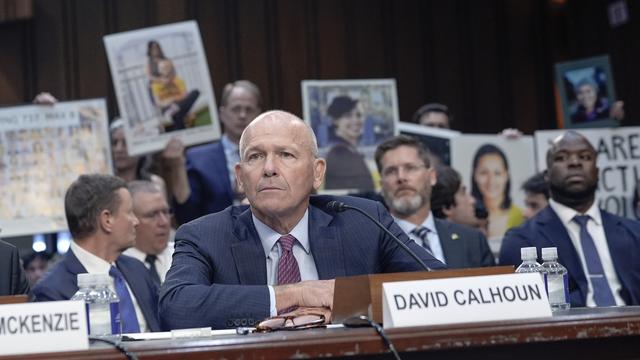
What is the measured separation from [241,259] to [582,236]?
2.44 m

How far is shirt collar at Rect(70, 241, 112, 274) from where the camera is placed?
4402 mm

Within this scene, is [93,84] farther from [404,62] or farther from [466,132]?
[466,132]

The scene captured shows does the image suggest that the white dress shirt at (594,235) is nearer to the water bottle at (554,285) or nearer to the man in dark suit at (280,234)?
the water bottle at (554,285)

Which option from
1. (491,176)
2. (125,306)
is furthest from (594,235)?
(125,306)

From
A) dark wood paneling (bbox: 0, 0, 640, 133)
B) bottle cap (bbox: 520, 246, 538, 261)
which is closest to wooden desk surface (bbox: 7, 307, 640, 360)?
bottle cap (bbox: 520, 246, 538, 261)

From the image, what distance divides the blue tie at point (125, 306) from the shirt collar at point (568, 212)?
205 cm

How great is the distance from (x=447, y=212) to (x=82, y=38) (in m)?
2.71

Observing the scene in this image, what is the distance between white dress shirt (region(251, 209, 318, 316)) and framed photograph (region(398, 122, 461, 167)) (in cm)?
313

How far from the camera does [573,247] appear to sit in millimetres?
5027

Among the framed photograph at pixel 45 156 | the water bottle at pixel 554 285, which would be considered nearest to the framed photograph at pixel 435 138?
the framed photograph at pixel 45 156

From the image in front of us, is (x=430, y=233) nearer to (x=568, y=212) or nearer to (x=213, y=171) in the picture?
(x=568, y=212)

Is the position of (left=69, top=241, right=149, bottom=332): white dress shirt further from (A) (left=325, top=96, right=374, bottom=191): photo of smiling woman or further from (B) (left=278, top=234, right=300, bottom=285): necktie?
(A) (left=325, top=96, right=374, bottom=191): photo of smiling woman

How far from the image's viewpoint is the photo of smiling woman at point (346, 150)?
6082 millimetres

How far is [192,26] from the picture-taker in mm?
5891
